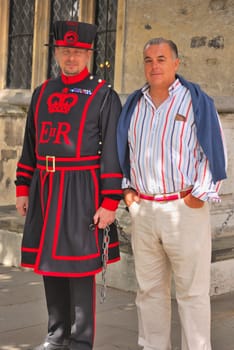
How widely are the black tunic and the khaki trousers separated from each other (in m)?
0.23

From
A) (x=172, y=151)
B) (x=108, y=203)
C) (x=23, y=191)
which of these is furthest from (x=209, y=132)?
(x=23, y=191)

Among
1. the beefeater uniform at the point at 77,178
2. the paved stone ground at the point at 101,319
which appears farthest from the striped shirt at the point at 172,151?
the paved stone ground at the point at 101,319

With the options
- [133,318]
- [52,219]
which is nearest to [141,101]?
[52,219]

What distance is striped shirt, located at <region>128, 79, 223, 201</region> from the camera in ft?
13.4

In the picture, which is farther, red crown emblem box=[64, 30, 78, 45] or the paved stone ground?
the paved stone ground

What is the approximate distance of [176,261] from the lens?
4191 mm

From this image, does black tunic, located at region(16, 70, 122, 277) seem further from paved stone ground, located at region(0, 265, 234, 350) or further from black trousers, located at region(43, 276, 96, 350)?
paved stone ground, located at region(0, 265, 234, 350)

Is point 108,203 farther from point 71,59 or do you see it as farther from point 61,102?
point 71,59

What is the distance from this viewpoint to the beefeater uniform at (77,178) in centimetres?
423

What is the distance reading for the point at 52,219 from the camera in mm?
4266

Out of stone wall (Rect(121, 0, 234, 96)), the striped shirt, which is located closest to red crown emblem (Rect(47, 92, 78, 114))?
the striped shirt

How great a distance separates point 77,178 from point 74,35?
76 cm

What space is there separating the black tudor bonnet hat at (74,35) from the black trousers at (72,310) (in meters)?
1.24

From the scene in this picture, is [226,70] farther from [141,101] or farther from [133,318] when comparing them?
[141,101]
